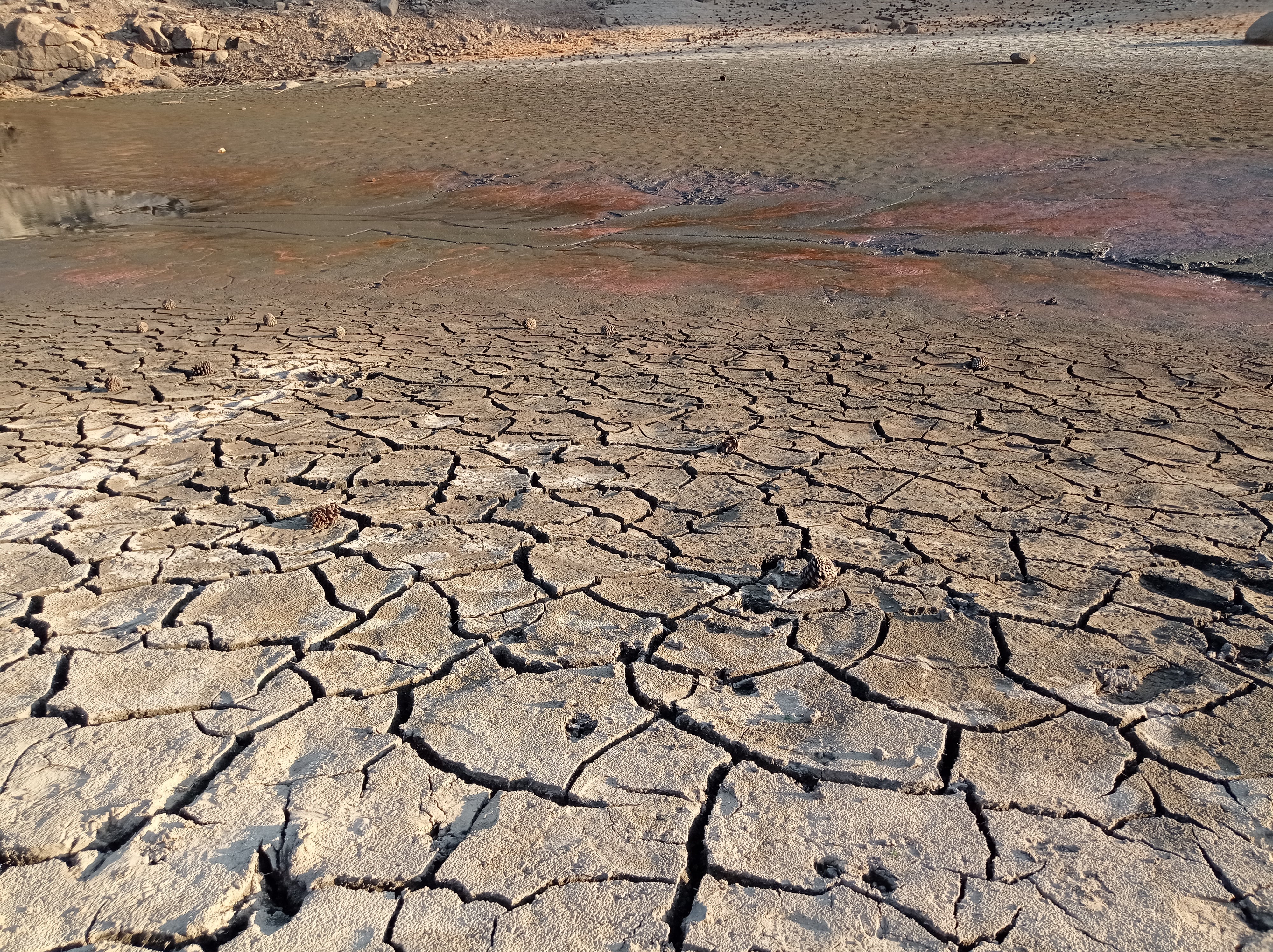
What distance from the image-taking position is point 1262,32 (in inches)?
538

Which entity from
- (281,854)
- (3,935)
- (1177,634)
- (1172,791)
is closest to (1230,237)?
(1177,634)

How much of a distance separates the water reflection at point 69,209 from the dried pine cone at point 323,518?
772 cm

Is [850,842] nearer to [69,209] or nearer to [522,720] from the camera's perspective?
[522,720]

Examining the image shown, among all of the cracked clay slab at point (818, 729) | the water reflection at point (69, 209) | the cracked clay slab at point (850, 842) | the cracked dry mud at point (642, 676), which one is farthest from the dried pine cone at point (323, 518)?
the water reflection at point (69, 209)

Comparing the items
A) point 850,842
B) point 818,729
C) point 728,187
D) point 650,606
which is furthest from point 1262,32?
point 850,842

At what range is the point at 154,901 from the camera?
172 cm

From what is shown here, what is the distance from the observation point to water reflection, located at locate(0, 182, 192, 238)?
30.2ft

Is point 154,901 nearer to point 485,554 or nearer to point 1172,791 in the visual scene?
point 485,554

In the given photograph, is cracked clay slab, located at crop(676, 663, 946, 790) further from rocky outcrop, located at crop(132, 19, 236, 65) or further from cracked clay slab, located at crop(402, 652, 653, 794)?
rocky outcrop, located at crop(132, 19, 236, 65)

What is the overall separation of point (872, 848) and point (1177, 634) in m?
1.15

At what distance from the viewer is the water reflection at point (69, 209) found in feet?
30.2

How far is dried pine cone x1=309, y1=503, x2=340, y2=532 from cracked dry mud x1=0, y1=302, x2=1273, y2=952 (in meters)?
0.01

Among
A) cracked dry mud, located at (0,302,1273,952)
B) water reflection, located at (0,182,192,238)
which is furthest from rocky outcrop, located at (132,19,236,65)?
cracked dry mud, located at (0,302,1273,952)

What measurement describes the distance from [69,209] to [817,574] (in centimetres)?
1049
